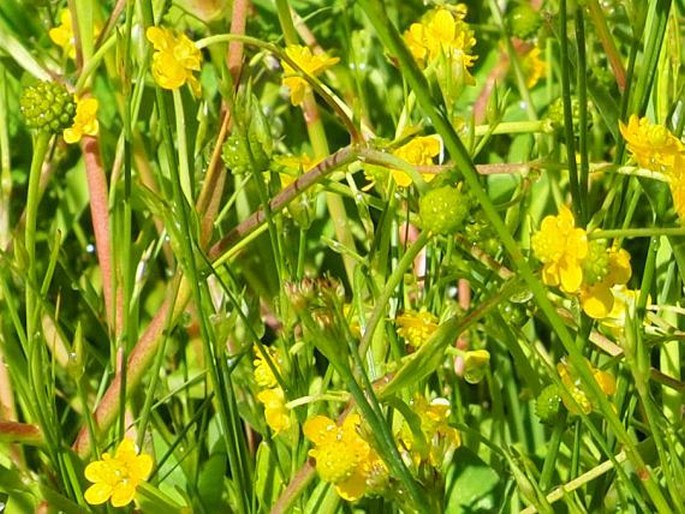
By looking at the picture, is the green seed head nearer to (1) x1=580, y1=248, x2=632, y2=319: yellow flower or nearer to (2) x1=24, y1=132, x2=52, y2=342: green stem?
(1) x1=580, y1=248, x2=632, y2=319: yellow flower

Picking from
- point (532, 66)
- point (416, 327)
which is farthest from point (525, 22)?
point (416, 327)

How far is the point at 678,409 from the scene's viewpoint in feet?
2.93

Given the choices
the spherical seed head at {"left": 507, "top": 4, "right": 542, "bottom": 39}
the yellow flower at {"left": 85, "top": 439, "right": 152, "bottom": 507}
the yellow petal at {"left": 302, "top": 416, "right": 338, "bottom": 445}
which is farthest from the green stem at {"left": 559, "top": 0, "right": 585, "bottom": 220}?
the spherical seed head at {"left": 507, "top": 4, "right": 542, "bottom": 39}

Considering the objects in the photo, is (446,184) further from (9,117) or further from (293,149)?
(9,117)

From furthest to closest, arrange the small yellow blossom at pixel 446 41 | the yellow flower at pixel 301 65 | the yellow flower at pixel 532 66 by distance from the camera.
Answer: the yellow flower at pixel 532 66 → the yellow flower at pixel 301 65 → the small yellow blossom at pixel 446 41

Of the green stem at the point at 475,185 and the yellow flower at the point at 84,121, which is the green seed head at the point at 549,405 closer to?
the green stem at the point at 475,185

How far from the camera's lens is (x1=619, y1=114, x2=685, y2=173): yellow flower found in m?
0.66

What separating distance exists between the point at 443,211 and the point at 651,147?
150 mm

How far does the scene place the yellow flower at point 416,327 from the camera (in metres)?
0.75

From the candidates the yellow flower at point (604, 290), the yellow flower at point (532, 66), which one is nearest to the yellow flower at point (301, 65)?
the yellow flower at point (604, 290)

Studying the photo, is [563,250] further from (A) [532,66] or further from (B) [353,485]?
(A) [532,66]

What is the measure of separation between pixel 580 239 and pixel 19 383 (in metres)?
0.40

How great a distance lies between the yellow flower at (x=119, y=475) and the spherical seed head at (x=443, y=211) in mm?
251

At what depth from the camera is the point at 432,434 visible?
0.71 metres
